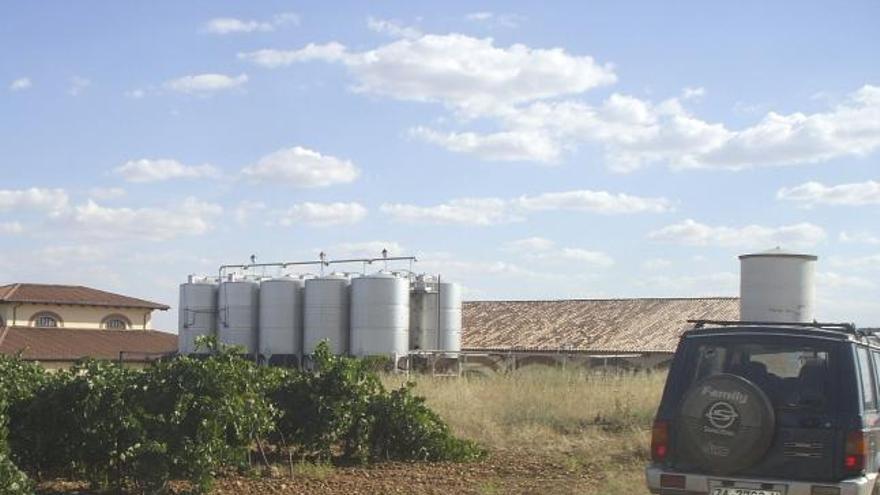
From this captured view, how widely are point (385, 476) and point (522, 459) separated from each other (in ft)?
8.69

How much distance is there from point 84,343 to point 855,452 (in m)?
40.6

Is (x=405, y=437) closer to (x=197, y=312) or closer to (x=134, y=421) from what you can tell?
(x=134, y=421)

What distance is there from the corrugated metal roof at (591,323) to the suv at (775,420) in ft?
109

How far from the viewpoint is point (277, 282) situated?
3384 centimetres

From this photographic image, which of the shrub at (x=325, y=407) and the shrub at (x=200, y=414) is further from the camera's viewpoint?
the shrub at (x=325, y=407)

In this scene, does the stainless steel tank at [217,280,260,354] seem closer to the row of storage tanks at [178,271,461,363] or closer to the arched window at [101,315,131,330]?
the row of storage tanks at [178,271,461,363]

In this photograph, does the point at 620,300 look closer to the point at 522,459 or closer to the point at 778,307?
the point at 778,307

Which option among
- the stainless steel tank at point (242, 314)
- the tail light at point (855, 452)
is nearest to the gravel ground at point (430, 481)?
the tail light at point (855, 452)

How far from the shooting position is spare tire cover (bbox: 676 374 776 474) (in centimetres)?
779

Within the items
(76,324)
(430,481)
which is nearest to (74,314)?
(76,324)

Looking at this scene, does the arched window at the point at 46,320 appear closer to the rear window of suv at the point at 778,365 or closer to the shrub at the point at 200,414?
the shrub at the point at 200,414

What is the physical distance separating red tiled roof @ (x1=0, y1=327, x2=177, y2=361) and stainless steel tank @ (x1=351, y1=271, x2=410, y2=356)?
10.0 metres

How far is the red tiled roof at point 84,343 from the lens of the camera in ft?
132

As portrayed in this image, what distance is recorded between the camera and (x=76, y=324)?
46.4 m
